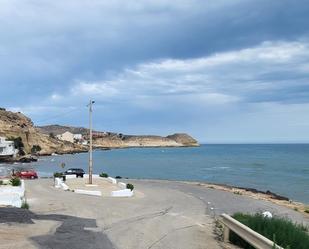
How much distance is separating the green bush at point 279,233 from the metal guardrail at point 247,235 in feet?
1.20

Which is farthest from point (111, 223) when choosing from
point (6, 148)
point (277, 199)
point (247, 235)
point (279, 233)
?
point (6, 148)

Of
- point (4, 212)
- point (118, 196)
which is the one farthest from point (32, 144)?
point (4, 212)

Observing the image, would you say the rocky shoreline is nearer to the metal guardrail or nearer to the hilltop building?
the metal guardrail

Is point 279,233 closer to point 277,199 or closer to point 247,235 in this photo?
point 247,235

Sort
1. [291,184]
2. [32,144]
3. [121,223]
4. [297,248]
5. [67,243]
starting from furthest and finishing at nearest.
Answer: [32,144] < [291,184] < [121,223] < [67,243] < [297,248]

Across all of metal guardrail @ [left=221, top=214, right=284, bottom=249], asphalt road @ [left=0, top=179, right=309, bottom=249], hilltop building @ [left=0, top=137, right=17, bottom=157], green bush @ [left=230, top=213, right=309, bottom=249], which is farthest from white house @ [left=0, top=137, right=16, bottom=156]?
green bush @ [left=230, top=213, right=309, bottom=249]

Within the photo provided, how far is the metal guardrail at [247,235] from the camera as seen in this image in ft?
37.8

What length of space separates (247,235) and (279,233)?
97cm

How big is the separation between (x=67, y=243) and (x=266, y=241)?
5587 mm

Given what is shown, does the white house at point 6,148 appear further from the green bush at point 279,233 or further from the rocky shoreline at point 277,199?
the green bush at point 279,233

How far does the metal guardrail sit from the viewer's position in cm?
1152

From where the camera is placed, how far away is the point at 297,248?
12.5 metres

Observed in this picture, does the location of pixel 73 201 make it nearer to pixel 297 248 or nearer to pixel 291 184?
pixel 297 248

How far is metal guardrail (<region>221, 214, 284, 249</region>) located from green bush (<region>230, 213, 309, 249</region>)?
37 centimetres
